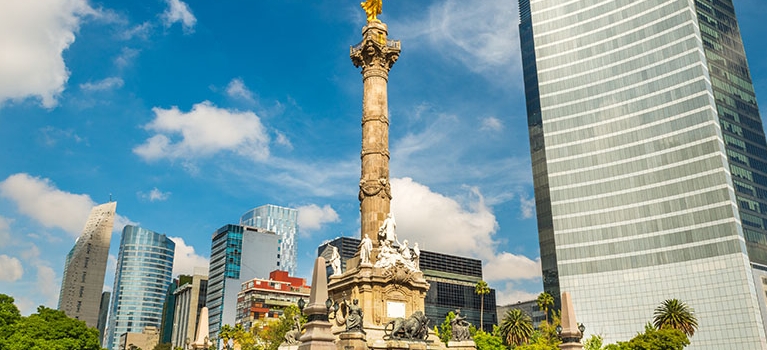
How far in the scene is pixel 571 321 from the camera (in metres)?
26.2

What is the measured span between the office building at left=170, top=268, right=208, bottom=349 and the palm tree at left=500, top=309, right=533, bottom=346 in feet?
382

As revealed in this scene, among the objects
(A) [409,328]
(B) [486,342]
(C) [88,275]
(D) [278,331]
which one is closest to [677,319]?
(B) [486,342]

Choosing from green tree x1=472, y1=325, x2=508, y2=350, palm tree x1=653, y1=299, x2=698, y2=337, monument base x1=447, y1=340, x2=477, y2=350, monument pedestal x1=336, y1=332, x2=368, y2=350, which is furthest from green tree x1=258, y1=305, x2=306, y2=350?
palm tree x1=653, y1=299, x2=698, y2=337

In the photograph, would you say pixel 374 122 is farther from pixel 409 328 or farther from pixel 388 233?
pixel 409 328

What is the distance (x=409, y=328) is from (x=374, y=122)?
620 inches

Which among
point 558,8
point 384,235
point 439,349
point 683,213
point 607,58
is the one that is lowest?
point 439,349

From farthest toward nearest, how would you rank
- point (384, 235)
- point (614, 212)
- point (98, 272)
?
point (98, 272) → point (614, 212) → point (384, 235)

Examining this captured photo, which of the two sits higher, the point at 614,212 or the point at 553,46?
the point at 553,46

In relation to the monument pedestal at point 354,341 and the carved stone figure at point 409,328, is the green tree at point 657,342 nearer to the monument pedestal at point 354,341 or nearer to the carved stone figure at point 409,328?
the carved stone figure at point 409,328

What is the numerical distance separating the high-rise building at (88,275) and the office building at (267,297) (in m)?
51.6

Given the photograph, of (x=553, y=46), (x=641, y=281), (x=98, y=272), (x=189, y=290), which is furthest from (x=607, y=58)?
(x=98, y=272)

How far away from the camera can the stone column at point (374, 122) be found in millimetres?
38188

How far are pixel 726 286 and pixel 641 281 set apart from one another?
1061cm

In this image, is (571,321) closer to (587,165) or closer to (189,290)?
(587,165)
